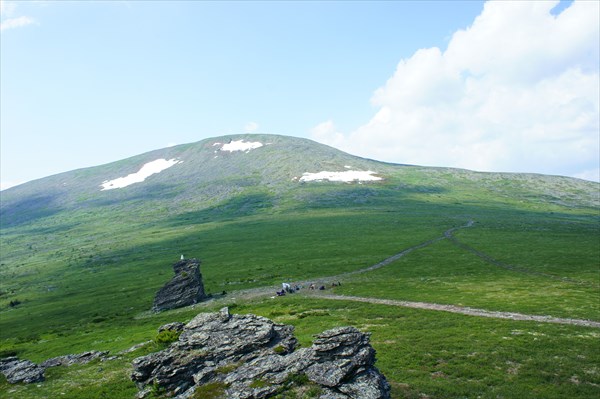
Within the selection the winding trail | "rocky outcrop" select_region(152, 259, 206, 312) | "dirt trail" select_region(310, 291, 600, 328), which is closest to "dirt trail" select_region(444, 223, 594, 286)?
the winding trail

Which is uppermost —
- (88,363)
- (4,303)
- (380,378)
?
(380,378)

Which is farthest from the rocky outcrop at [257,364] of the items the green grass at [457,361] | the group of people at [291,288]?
the group of people at [291,288]

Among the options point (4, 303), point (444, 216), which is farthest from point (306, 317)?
point (444, 216)

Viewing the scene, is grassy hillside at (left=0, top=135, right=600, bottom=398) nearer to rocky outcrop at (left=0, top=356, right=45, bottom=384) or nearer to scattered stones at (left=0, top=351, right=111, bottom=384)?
rocky outcrop at (left=0, top=356, right=45, bottom=384)

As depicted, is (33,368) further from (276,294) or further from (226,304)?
(276,294)

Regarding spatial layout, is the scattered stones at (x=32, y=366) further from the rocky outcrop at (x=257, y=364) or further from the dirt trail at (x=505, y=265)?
the dirt trail at (x=505, y=265)

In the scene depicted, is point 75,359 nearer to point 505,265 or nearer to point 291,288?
point 291,288

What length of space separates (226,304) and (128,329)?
16.6 m

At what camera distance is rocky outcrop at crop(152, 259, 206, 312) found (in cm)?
7331

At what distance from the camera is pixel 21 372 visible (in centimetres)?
3906

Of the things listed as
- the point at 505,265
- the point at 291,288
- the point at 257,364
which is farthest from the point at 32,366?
the point at 505,265

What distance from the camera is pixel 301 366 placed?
25938 millimetres

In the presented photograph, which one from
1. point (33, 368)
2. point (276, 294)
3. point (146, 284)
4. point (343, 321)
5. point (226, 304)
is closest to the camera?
point (33, 368)

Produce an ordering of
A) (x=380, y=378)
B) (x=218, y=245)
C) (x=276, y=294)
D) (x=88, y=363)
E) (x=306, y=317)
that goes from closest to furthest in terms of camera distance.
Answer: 1. (x=380, y=378)
2. (x=88, y=363)
3. (x=306, y=317)
4. (x=276, y=294)
5. (x=218, y=245)
